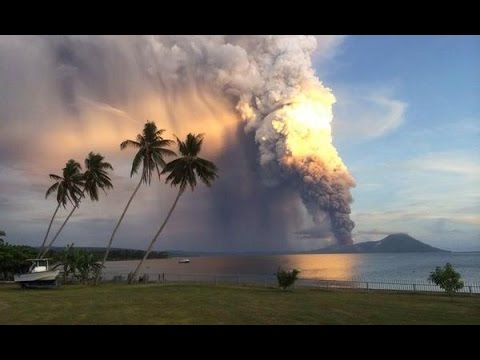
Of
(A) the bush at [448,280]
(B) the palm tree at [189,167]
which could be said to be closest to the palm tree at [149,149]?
(B) the palm tree at [189,167]

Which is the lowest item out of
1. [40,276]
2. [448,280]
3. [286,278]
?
[40,276]

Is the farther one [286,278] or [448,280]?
[286,278]

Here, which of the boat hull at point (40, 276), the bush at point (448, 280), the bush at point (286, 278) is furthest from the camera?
the boat hull at point (40, 276)

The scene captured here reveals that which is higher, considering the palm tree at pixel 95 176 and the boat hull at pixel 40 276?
the palm tree at pixel 95 176

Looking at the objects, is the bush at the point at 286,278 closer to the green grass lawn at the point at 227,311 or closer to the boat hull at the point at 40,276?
the green grass lawn at the point at 227,311

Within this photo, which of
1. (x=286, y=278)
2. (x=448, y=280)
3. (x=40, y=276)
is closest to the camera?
(x=448, y=280)

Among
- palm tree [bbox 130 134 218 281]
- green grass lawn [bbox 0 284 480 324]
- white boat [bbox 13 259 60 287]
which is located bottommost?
green grass lawn [bbox 0 284 480 324]

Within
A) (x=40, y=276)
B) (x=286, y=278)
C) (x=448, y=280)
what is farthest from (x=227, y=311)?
(x=40, y=276)

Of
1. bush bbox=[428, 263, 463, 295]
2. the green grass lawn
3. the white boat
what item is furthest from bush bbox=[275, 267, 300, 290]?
the white boat

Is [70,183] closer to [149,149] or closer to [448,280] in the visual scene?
[149,149]

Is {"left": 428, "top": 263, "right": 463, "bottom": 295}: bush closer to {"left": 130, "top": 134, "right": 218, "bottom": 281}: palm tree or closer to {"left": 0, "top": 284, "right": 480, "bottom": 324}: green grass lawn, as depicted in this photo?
{"left": 0, "top": 284, "right": 480, "bottom": 324}: green grass lawn

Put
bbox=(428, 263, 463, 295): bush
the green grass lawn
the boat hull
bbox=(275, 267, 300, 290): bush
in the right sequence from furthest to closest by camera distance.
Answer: the boat hull, bbox=(275, 267, 300, 290): bush, bbox=(428, 263, 463, 295): bush, the green grass lawn
